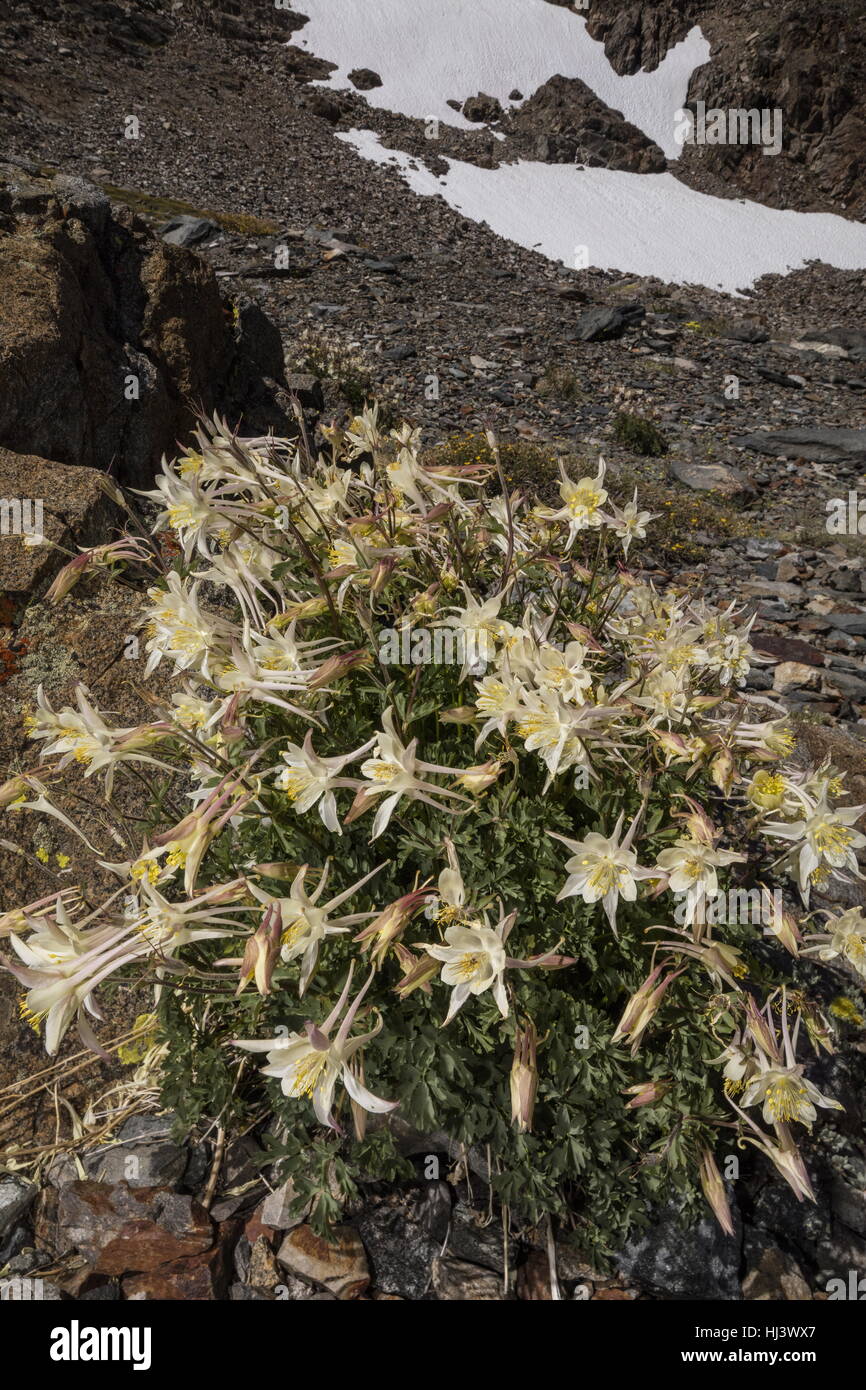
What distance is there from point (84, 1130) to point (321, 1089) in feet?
Answer: 5.42

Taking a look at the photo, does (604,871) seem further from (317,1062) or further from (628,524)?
(628,524)

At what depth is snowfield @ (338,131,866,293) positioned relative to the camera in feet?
90.8

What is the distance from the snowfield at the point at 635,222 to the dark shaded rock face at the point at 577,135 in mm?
790

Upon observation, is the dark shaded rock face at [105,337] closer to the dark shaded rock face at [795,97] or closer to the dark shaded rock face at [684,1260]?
the dark shaded rock face at [684,1260]

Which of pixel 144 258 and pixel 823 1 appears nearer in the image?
pixel 144 258

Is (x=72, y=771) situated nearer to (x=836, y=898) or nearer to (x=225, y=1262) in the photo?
(x=225, y=1262)

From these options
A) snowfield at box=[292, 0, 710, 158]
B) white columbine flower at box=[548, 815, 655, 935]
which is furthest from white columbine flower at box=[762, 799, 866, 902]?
snowfield at box=[292, 0, 710, 158]

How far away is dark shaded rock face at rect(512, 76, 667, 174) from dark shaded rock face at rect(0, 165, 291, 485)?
34128 mm

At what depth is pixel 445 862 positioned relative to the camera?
2.34 m

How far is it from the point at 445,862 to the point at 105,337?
16.6 ft

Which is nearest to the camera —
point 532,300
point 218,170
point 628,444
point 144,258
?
point 144,258

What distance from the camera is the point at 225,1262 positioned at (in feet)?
8.55

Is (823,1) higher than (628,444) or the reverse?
higher
